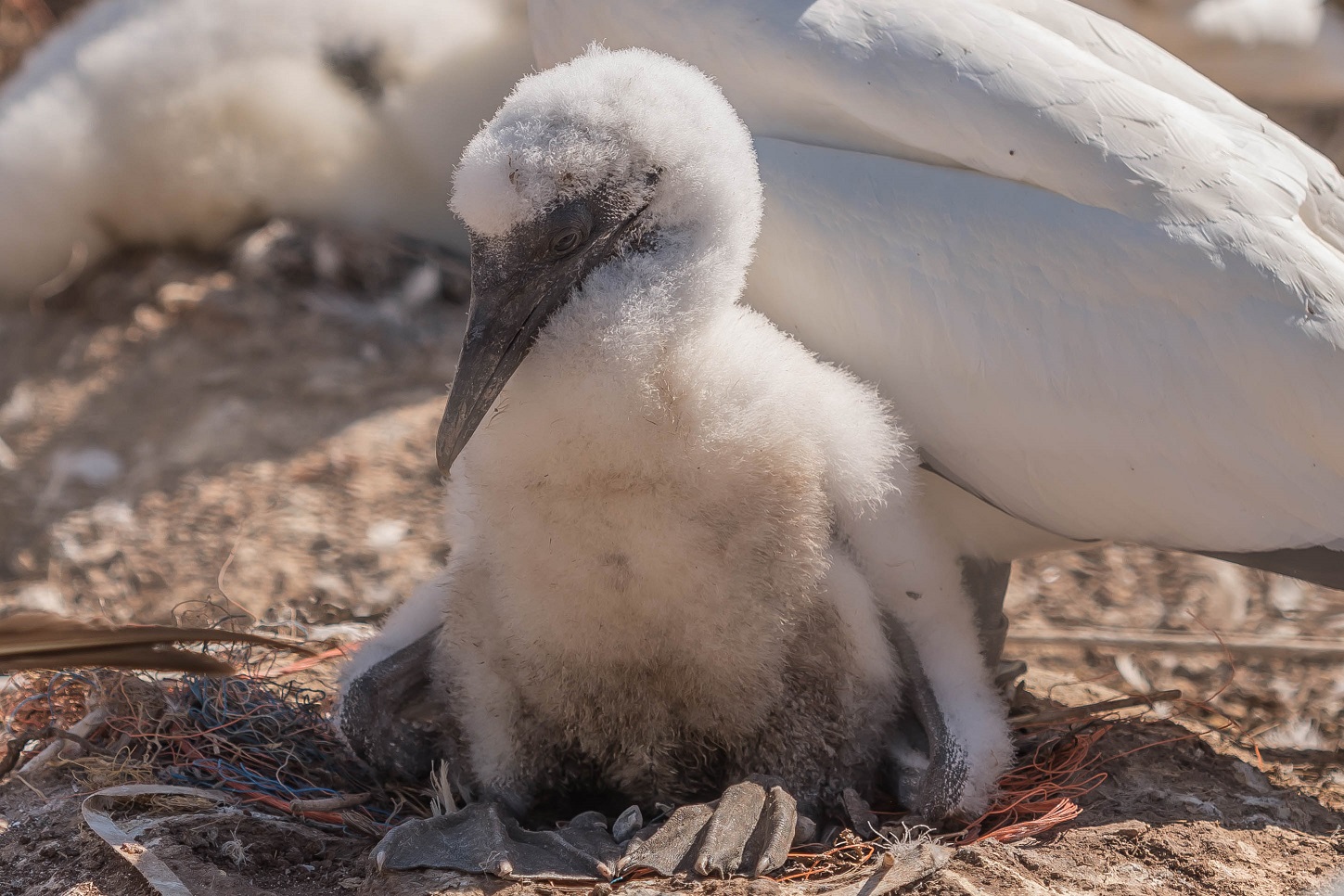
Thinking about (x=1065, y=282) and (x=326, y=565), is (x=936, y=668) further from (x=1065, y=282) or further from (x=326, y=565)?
(x=326, y=565)

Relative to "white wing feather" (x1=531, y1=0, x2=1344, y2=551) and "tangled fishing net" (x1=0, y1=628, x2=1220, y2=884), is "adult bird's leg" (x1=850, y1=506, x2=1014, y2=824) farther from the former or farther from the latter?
"white wing feather" (x1=531, y1=0, x2=1344, y2=551)

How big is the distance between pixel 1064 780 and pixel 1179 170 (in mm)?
1216

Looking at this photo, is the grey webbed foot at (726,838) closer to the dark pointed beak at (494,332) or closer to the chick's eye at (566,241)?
the dark pointed beak at (494,332)

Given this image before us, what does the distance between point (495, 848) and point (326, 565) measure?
2.00 metres

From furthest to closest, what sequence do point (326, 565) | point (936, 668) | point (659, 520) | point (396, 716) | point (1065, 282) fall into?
point (326, 565)
point (396, 716)
point (936, 668)
point (1065, 282)
point (659, 520)

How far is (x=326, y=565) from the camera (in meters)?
4.29

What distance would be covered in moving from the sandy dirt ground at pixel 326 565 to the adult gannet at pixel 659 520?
1.12 feet

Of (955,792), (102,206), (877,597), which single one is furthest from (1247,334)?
(102,206)

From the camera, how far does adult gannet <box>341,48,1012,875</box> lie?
2.30 meters

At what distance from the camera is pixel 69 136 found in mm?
5625

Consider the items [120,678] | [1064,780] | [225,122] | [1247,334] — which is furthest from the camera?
[225,122]

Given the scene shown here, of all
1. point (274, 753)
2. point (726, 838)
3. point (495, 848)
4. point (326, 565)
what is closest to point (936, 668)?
point (726, 838)

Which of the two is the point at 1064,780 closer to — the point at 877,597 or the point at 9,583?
the point at 877,597

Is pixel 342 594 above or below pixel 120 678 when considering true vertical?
below
